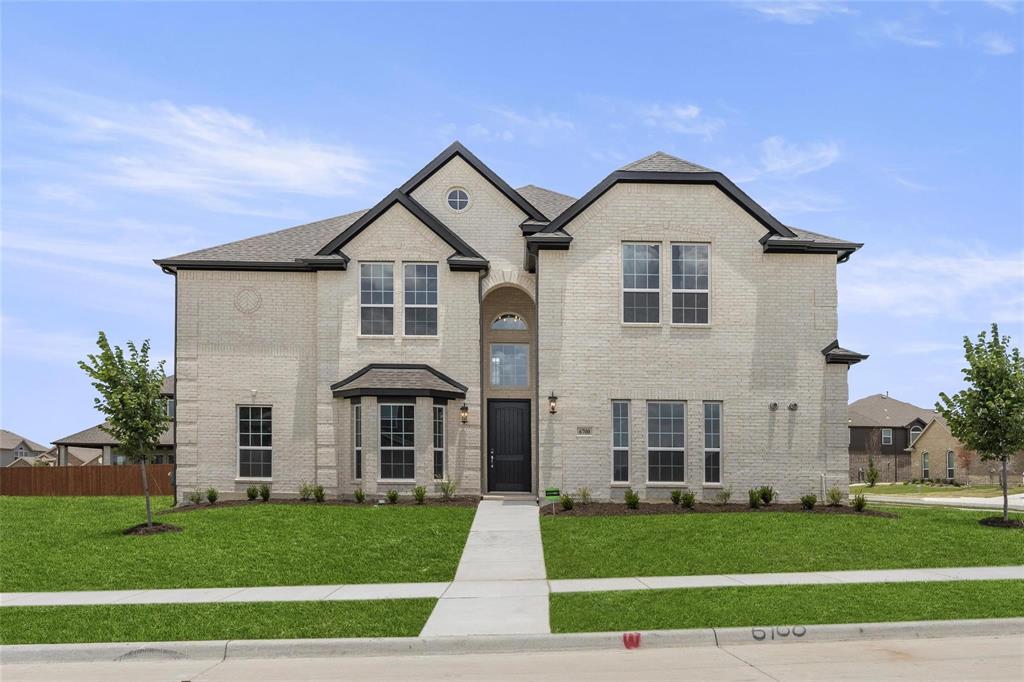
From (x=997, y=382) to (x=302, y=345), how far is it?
58.8ft

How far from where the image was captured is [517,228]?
26.5 meters

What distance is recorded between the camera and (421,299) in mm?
25734

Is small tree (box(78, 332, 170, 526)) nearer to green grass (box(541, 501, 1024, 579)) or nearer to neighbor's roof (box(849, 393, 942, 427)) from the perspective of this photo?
green grass (box(541, 501, 1024, 579))

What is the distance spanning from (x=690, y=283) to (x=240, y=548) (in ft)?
44.4

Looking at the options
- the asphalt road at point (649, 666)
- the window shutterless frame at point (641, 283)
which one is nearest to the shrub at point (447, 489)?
the window shutterless frame at point (641, 283)

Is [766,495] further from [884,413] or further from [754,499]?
[884,413]

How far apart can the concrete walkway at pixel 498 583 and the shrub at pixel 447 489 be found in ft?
4.96

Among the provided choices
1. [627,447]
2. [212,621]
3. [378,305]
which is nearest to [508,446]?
[627,447]

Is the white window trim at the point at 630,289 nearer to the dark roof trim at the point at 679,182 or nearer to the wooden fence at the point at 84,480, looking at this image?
the dark roof trim at the point at 679,182

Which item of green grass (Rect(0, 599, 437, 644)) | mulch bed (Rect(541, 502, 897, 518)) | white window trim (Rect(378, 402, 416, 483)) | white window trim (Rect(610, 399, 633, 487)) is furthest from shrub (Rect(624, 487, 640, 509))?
green grass (Rect(0, 599, 437, 644))

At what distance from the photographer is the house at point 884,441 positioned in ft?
238

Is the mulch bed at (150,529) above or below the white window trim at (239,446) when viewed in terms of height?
below

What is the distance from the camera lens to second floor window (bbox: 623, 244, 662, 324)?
968 inches

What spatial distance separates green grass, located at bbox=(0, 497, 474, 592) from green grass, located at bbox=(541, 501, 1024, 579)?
256 cm
